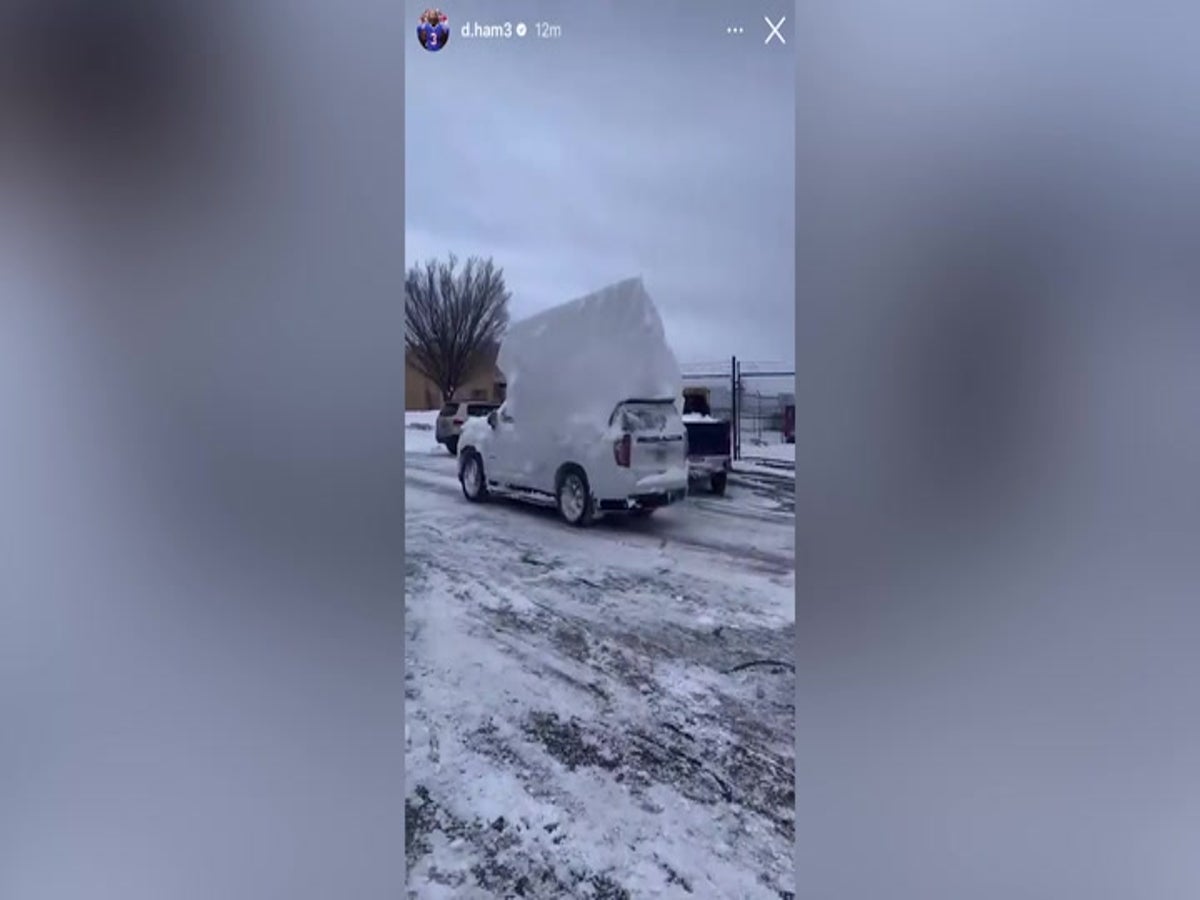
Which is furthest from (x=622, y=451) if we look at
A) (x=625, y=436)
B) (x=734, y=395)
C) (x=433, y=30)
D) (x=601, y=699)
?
(x=433, y=30)

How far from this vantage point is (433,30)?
1433 mm

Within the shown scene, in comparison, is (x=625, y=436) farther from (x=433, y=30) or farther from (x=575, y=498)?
(x=433, y=30)

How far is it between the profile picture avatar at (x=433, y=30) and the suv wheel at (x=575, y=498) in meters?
0.90

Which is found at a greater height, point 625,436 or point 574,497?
point 625,436

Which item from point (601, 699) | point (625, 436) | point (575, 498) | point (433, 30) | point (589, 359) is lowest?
point (601, 699)

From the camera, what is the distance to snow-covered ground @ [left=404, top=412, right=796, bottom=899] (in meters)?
1.42

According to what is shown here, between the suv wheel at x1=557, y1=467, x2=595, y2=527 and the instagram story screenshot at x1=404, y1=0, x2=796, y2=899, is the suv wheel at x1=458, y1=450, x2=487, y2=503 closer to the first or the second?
the instagram story screenshot at x1=404, y1=0, x2=796, y2=899

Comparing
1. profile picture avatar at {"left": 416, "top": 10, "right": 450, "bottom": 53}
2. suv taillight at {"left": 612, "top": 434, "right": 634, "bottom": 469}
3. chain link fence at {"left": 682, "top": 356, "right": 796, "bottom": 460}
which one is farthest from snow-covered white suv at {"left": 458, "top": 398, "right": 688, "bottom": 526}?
profile picture avatar at {"left": 416, "top": 10, "right": 450, "bottom": 53}

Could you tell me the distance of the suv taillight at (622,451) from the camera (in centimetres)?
149

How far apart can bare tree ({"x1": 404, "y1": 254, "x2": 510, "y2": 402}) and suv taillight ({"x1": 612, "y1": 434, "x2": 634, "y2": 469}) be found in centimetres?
35

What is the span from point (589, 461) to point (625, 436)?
0.09 metres
